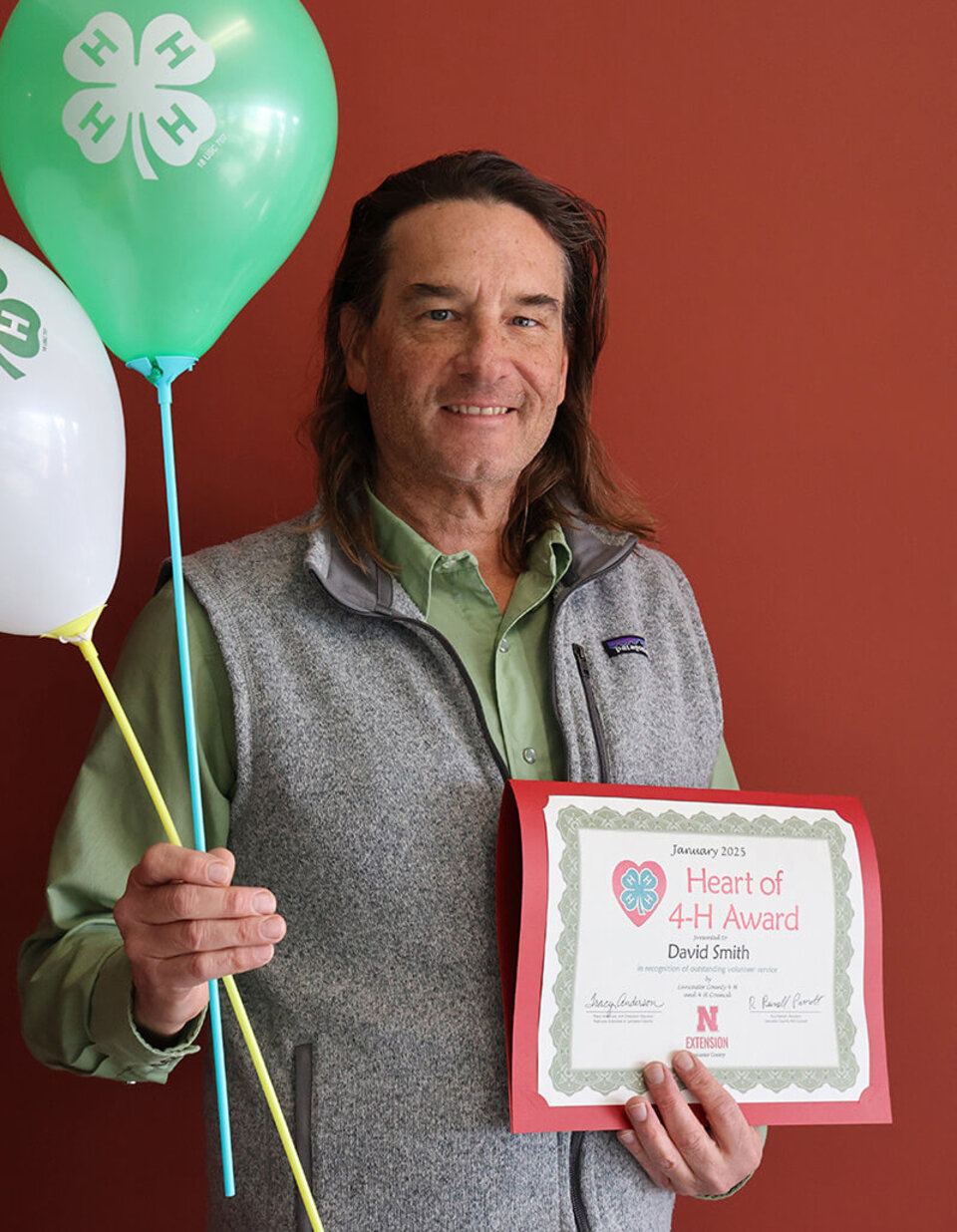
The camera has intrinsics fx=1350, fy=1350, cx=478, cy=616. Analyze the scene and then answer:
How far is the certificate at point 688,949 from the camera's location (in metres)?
1.20

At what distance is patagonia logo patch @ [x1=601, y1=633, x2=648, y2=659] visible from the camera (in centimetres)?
141

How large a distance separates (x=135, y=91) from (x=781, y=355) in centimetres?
107

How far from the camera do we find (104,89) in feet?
3.13

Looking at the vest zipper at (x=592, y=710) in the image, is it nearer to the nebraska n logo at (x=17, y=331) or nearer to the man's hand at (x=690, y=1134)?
the man's hand at (x=690, y=1134)

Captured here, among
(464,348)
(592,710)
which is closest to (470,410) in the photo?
(464,348)

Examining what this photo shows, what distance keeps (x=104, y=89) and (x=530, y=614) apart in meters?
0.68

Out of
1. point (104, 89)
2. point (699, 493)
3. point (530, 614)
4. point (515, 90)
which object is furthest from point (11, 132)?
point (699, 493)

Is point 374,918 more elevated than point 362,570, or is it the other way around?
point 362,570

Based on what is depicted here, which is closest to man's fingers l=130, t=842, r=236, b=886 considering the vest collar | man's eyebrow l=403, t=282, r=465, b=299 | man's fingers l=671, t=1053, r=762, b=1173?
the vest collar

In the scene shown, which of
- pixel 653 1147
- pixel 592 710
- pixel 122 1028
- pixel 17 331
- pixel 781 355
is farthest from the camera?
pixel 781 355

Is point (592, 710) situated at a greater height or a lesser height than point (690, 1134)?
greater

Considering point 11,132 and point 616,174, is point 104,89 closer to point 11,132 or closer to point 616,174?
point 11,132

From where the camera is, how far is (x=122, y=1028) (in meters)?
1.11

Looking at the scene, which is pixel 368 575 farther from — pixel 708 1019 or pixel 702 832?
pixel 708 1019
